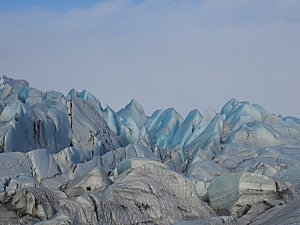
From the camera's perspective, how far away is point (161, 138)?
85.3ft

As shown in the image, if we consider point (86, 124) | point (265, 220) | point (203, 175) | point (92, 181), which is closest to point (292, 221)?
point (265, 220)

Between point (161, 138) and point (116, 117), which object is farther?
point (161, 138)

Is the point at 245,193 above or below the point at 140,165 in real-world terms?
below

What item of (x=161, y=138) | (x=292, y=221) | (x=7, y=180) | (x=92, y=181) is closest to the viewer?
(x=292, y=221)

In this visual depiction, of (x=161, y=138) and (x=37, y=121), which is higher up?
(x=37, y=121)

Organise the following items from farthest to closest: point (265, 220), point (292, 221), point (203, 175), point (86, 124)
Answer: point (86, 124), point (203, 175), point (265, 220), point (292, 221)

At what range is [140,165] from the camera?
13172 mm

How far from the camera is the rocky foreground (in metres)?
10.3

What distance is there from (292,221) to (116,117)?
16062 millimetres

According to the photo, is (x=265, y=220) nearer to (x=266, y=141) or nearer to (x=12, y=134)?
(x=12, y=134)

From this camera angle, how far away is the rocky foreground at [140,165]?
1027 cm

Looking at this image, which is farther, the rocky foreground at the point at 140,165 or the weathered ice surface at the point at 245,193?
the weathered ice surface at the point at 245,193

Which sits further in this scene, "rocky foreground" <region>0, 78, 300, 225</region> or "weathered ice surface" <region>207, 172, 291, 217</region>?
"weathered ice surface" <region>207, 172, 291, 217</region>

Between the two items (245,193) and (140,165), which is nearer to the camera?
(245,193)
